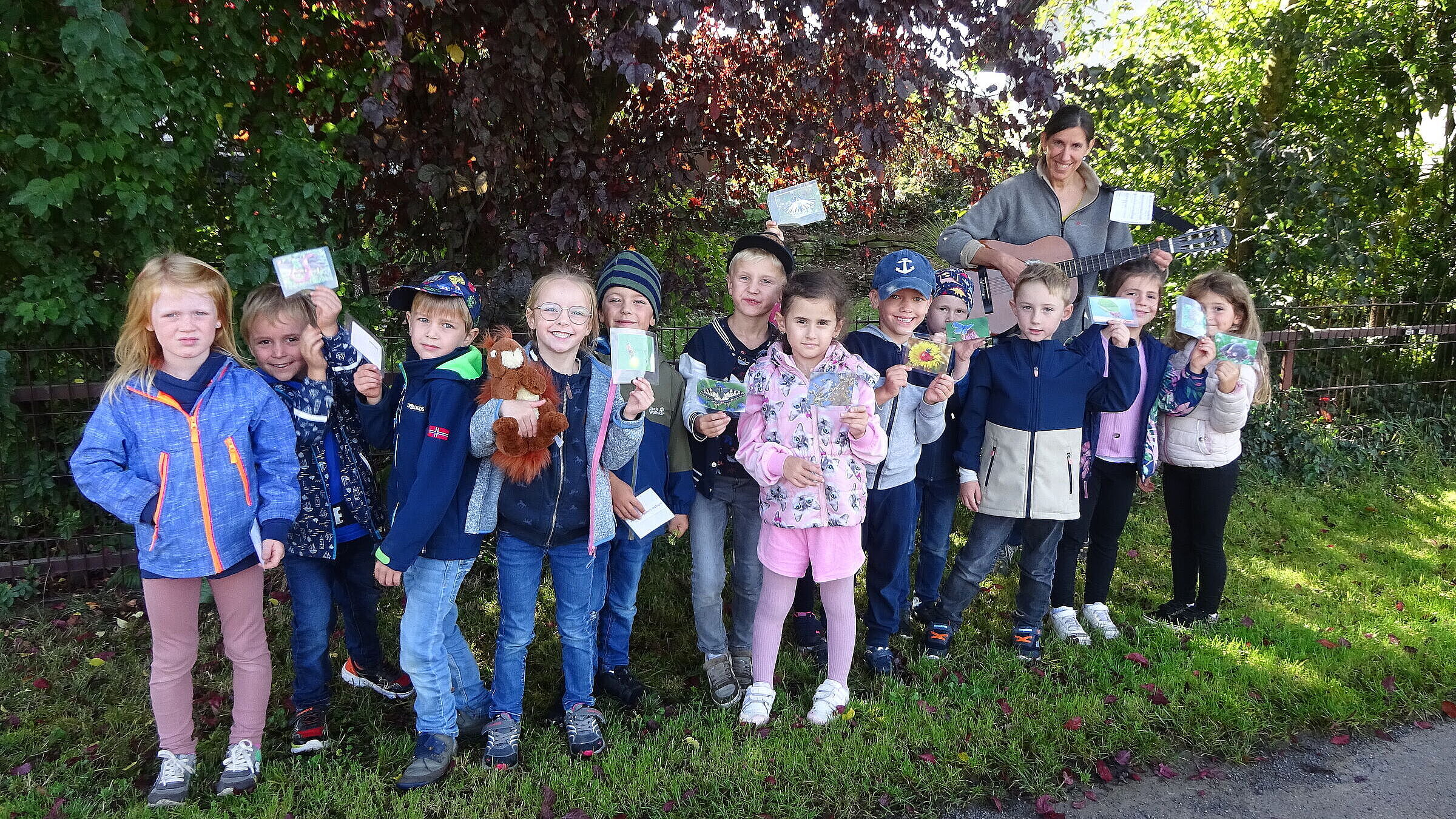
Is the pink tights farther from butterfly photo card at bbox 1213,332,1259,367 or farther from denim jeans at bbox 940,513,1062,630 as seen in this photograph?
butterfly photo card at bbox 1213,332,1259,367

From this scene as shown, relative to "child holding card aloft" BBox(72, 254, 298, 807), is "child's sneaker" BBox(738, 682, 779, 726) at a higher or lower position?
lower

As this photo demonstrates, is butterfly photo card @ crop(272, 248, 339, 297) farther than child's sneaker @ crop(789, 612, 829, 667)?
No

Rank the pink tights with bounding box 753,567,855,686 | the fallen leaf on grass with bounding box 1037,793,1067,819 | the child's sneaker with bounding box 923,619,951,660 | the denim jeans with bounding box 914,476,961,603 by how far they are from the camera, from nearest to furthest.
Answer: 1. the fallen leaf on grass with bounding box 1037,793,1067,819
2. the pink tights with bounding box 753,567,855,686
3. the child's sneaker with bounding box 923,619,951,660
4. the denim jeans with bounding box 914,476,961,603

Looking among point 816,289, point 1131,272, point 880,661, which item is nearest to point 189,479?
point 816,289

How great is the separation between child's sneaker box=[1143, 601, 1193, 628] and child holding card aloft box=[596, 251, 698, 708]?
2514 mm

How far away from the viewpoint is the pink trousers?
284cm

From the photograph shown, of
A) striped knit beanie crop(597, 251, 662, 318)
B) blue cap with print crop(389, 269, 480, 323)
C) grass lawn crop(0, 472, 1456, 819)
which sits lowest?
grass lawn crop(0, 472, 1456, 819)

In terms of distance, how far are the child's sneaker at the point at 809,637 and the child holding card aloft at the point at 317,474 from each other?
6.33 ft

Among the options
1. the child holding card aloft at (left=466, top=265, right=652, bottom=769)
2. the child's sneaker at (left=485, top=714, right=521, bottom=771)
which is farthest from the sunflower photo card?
the child's sneaker at (left=485, top=714, right=521, bottom=771)

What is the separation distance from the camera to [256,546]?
2.83 m

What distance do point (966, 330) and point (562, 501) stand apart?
5.66ft

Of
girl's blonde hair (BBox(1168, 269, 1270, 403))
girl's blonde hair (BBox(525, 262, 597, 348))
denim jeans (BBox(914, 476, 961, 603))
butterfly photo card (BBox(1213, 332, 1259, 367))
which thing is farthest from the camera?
denim jeans (BBox(914, 476, 961, 603))

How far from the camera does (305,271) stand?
2.89m

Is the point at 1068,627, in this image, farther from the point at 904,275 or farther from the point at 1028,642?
the point at 904,275
